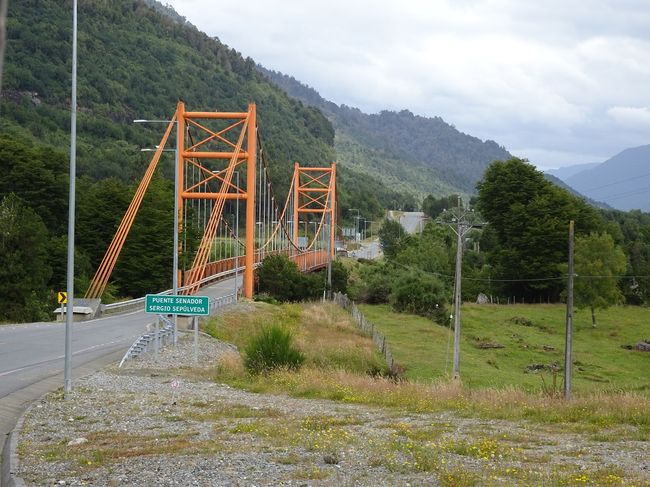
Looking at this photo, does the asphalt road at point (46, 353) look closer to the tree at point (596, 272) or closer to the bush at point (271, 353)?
the bush at point (271, 353)

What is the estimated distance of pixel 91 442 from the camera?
12242mm

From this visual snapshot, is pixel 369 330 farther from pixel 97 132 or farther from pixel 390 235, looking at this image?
pixel 97 132

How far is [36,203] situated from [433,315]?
99.7 ft

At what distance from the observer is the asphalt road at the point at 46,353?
17672 millimetres

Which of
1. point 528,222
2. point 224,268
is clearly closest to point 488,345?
point 224,268

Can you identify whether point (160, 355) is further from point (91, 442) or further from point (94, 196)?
point (94, 196)

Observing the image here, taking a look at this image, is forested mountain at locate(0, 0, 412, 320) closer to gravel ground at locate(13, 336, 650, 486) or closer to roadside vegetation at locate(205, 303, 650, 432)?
roadside vegetation at locate(205, 303, 650, 432)

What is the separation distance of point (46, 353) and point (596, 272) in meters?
49.4

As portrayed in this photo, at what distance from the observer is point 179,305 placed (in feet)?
76.5

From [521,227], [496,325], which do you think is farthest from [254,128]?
[521,227]

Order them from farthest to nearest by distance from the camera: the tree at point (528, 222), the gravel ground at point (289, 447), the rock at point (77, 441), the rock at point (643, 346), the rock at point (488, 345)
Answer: the tree at point (528, 222) → the rock at point (643, 346) → the rock at point (488, 345) → the rock at point (77, 441) → the gravel ground at point (289, 447)

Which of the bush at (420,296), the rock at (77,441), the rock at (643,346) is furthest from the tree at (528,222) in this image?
the rock at (77,441)

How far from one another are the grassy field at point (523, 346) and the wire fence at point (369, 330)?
34.1 inches

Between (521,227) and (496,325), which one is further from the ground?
(521,227)
